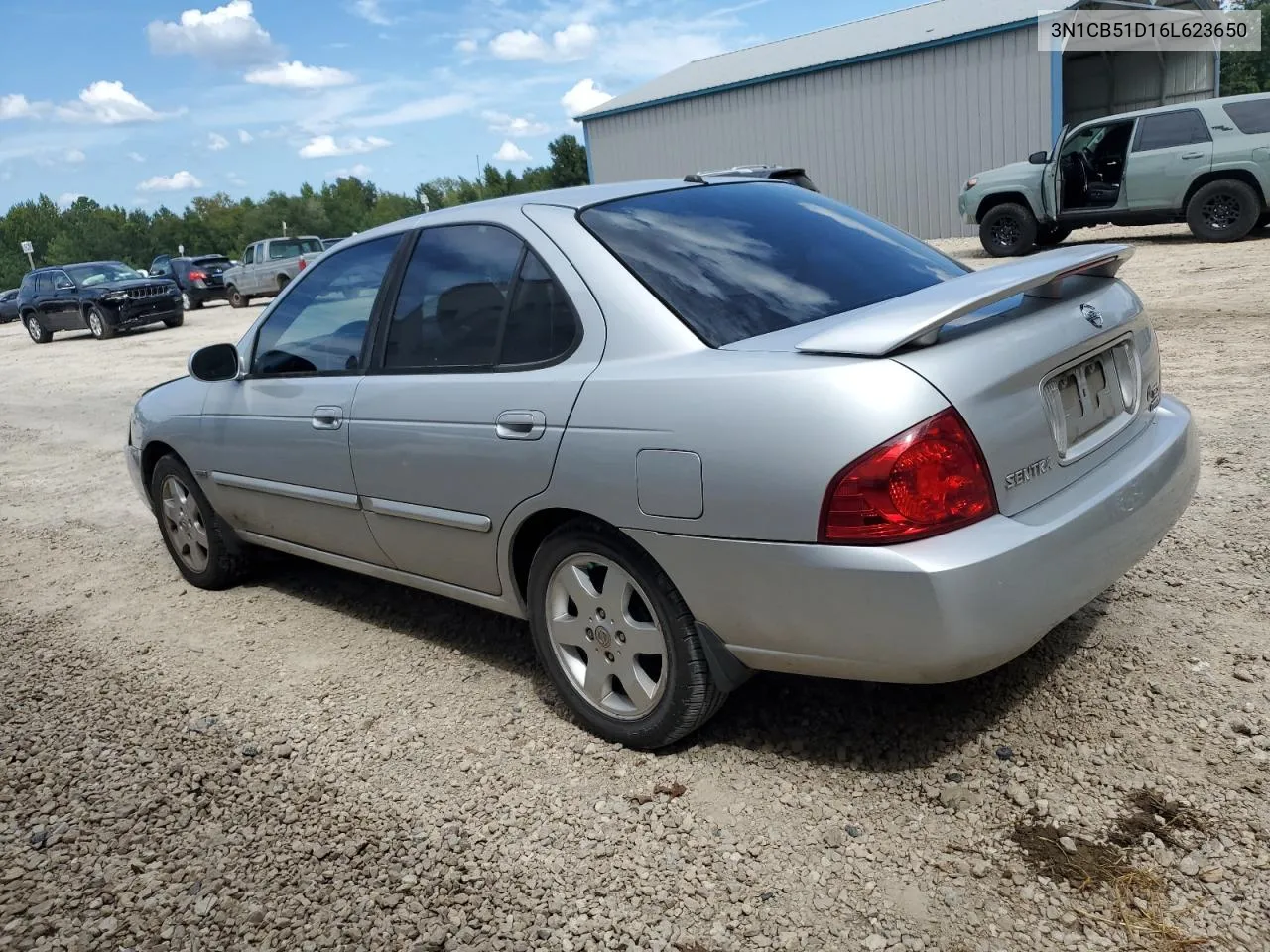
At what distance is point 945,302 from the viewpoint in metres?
2.55

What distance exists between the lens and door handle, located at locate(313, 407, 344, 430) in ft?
12.3

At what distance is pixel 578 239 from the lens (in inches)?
123

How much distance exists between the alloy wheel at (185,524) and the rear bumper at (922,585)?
2.95 m

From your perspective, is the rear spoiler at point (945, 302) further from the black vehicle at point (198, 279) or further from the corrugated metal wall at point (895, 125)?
the black vehicle at point (198, 279)

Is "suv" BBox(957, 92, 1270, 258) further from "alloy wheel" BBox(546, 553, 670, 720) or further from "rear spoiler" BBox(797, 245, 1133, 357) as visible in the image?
"alloy wheel" BBox(546, 553, 670, 720)

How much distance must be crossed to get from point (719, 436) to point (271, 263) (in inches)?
990

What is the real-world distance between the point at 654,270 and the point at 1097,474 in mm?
1316

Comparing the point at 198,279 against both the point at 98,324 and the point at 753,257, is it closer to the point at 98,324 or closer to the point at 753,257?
the point at 98,324

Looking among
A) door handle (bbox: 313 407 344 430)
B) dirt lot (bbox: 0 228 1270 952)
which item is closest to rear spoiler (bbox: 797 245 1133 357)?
dirt lot (bbox: 0 228 1270 952)

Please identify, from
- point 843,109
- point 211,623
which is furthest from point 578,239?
point 843,109

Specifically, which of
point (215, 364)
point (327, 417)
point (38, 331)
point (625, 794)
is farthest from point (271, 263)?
point (625, 794)

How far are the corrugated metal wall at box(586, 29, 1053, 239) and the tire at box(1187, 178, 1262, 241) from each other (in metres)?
6.88

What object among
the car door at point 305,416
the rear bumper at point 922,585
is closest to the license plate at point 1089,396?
the rear bumper at point 922,585

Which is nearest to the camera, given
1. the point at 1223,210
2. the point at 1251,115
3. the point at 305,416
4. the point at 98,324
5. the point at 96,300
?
the point at 305,416
